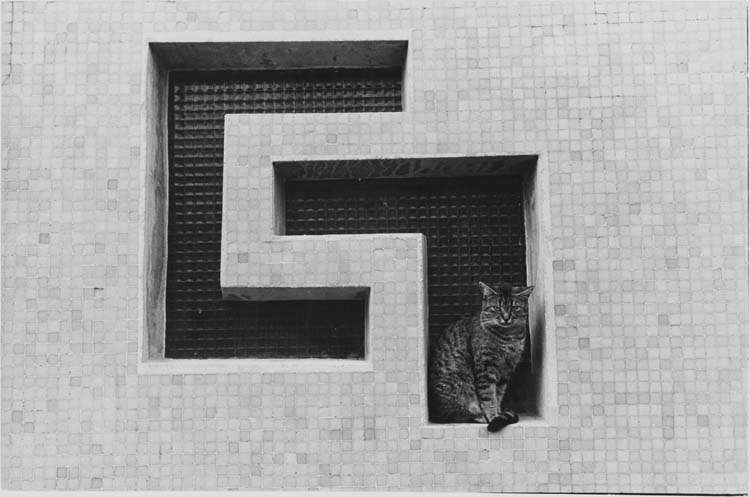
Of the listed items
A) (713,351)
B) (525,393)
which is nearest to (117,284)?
(525,393)

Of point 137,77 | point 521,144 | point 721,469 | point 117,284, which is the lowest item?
point 721,469

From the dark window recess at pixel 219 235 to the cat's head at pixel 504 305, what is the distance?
0.48 metres

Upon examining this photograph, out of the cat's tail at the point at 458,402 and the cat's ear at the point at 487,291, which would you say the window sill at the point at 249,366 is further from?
the cat's ear at the point at 487,291

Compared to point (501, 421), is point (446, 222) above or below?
above

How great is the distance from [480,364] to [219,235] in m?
1.04

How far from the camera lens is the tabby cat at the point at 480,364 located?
7.68 ft

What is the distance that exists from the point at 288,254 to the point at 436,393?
0.69m

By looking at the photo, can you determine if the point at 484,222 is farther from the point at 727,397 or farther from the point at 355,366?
the point at 727,397

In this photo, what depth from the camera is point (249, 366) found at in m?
2.42

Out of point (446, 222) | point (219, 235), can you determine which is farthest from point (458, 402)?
point (219, 235)

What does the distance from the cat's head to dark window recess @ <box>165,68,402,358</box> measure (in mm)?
483

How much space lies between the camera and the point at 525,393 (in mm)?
2607

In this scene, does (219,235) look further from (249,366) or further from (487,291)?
(487,291)

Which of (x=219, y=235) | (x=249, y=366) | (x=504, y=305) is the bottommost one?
(x=249, y=366)
